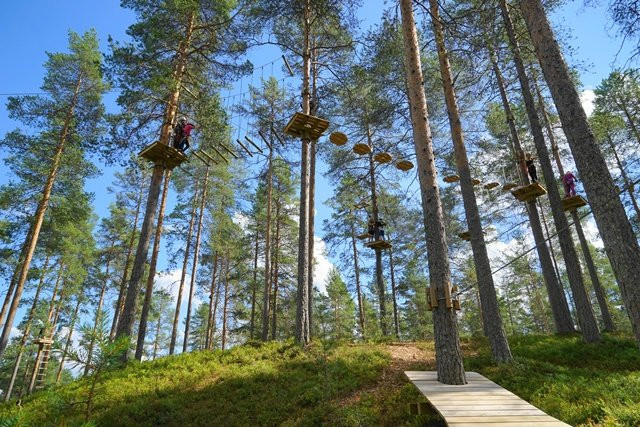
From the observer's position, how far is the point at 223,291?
1053 inches

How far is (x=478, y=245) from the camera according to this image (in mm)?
8781

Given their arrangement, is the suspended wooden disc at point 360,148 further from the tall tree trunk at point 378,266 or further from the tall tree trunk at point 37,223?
the tall tree trunk at point 37,223

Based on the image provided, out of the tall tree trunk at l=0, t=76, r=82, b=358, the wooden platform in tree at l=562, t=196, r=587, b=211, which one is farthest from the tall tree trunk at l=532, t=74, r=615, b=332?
the tall tree trunk at l=0, t=76, r=82, b=358

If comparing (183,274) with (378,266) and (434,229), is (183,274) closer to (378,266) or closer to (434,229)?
(378,266)

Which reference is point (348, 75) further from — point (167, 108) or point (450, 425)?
point (450, 425)

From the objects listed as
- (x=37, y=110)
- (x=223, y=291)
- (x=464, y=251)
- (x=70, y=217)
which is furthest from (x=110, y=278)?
(x=464, y=251)

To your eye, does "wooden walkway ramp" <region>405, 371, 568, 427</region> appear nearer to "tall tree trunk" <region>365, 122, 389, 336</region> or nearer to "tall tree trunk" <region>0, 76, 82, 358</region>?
"tall tree trunk" <region>365, 122, 389, 336</region>

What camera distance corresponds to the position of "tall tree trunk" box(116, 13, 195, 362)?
31.3ft

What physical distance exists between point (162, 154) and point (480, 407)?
10.2m

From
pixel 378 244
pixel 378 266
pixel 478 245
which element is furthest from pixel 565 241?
pixel 378 266

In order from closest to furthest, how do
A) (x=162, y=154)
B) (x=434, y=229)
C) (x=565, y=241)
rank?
1. (x=434, y=229)
2. (x=565, y=241)
3. (x=162, y=154)

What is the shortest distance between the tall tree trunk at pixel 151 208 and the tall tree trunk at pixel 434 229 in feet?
24.4

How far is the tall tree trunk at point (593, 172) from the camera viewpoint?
179 inches

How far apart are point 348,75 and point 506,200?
11195mm
